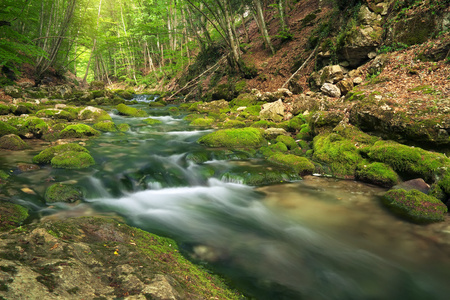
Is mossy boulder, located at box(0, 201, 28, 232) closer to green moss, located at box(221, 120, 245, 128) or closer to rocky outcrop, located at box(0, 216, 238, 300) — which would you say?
rocky outcrop, located at box(0, 216, 238, 300)

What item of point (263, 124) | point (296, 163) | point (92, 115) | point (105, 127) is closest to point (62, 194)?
point (296, 163)

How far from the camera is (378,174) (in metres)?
5.67

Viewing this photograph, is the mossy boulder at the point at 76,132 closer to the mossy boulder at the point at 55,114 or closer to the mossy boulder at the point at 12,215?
the mossy boulder at the point at 55,114

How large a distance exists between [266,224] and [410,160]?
3.71 metres

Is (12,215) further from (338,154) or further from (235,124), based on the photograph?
(235,124)

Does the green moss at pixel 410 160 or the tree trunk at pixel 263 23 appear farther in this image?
the tree trunk at pixel 263 23

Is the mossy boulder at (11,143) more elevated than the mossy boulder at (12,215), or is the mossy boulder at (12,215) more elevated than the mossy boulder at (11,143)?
the mossy boulder at (11,143)

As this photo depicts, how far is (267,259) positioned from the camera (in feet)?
11.6

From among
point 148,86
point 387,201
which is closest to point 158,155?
point 387,201

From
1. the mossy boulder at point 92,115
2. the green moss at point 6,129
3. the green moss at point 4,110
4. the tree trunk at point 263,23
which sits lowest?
the green moss at point 6,129

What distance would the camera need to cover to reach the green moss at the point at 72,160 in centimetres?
611

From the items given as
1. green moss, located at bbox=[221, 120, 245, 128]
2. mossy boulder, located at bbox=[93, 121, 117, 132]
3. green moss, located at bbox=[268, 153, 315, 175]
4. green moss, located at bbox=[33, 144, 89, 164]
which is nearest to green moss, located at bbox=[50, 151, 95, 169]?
green moss, located at bbox=[33, 144, 89, 164]

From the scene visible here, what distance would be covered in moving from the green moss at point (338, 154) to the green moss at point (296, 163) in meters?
0.56

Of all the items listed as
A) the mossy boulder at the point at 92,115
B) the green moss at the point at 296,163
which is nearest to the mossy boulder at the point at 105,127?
the mossy boulder at the point at 92,115
